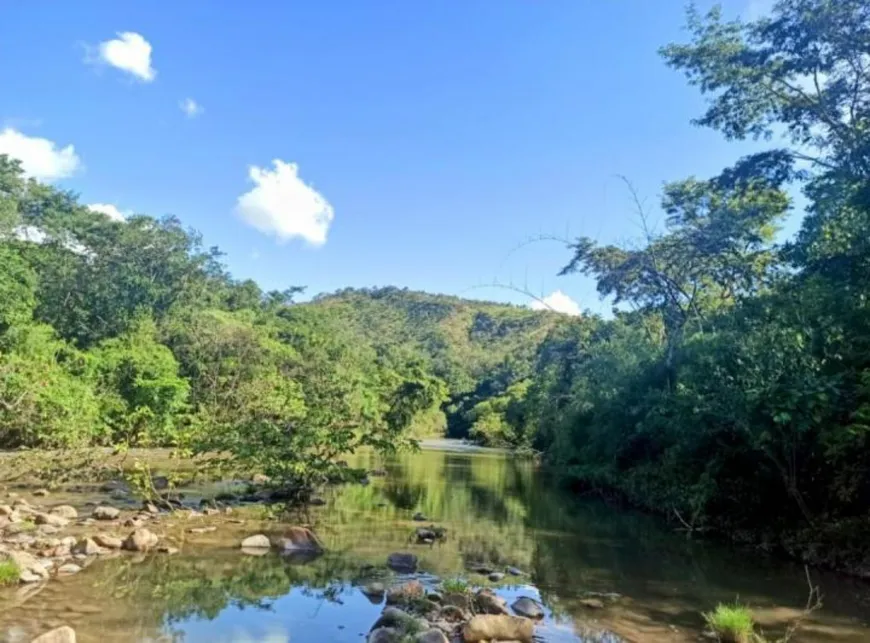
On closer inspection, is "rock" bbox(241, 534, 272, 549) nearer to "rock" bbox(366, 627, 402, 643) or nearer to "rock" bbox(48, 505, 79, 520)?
"rock" bbox(48, 505, 79, 520)

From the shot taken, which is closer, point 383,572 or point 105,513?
point 383,572

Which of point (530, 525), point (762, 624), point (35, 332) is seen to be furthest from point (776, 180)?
point (35, 332)

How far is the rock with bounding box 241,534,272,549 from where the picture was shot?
1324cm

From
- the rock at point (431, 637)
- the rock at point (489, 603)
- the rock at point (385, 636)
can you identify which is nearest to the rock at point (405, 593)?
the rock at point (489, 603)

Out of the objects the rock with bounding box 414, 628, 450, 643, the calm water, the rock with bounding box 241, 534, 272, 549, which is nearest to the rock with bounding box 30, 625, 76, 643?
the calm water

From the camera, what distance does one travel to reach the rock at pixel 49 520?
551 inches

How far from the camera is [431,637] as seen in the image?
311 inches

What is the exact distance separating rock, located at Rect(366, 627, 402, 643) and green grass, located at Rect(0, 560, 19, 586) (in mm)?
5193

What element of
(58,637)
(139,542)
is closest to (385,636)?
(58,637)

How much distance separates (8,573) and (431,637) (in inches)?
239

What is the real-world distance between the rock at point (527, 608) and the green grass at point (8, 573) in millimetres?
7060

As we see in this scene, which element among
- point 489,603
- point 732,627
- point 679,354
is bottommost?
point 489,603

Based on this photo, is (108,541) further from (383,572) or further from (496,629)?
(496,629)

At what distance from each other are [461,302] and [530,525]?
142 meters
